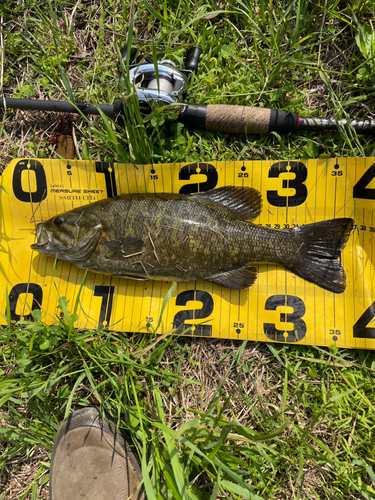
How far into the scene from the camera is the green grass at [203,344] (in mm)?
2568

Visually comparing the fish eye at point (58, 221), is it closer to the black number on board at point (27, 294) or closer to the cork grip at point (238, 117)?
the black number on board at point (27, 294)

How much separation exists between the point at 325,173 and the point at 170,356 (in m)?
2.35

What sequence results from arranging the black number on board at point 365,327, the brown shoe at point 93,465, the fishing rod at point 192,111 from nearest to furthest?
the brown shoe at point 93,465 → the black number on board at point 365,327 → the fishing rod at point 192,111

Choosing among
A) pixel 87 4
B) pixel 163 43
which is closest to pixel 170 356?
pixel 163 43

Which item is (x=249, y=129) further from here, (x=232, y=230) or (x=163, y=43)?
(x=163, y=43)

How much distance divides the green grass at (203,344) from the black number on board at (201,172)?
0.42 feet

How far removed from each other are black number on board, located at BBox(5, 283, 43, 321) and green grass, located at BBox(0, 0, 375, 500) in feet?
0.36

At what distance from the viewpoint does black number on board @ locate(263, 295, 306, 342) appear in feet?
8.96

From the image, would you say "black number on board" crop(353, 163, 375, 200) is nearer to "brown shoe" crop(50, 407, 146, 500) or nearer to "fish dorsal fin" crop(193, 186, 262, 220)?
"fish dorsal fin" crop(193, 186, 262, 220)

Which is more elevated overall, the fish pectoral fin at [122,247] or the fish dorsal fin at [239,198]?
the fish dorsal fin at [239,198]

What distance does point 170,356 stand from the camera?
287cm

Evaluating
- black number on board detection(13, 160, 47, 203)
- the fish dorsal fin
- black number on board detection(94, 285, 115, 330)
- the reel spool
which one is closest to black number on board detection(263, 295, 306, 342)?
the fish dorsal fin

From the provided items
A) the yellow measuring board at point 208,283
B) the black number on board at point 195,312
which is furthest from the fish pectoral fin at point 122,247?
the black number on board at point 195,312

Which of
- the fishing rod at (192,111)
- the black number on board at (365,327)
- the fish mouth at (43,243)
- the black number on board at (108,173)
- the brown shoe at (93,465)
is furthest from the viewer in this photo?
the black number on board at (108,173)
